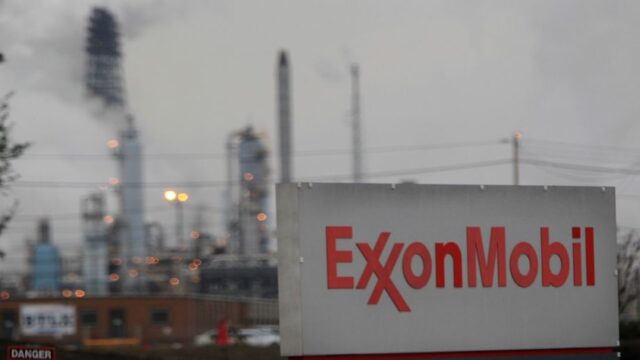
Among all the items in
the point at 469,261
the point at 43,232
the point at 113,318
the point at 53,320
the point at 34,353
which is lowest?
the point at 53,320

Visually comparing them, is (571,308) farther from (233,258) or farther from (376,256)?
(233,258)

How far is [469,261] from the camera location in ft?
61.1

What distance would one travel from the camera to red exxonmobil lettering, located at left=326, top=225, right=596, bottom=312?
17812mm

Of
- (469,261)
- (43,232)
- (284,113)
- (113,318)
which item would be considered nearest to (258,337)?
(113,318)

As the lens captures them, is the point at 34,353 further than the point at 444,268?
No

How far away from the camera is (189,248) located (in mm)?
134500

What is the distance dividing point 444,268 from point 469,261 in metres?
0.48

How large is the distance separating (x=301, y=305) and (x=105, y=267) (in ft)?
365

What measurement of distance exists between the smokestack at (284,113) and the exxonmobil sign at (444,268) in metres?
113

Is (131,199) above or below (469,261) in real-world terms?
above

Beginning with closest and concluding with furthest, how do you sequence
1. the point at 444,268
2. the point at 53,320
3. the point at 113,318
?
the point at 444,268
the point at 113,318
the point at 53,320

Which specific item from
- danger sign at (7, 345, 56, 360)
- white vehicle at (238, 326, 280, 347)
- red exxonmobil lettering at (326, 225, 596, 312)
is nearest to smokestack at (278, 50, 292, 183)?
white vehicle at (238, 326, 280, 347)

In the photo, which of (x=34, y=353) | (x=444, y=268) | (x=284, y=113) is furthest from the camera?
(x=284, y=113)

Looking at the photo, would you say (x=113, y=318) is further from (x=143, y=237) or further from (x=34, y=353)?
(x=34, y=353)
